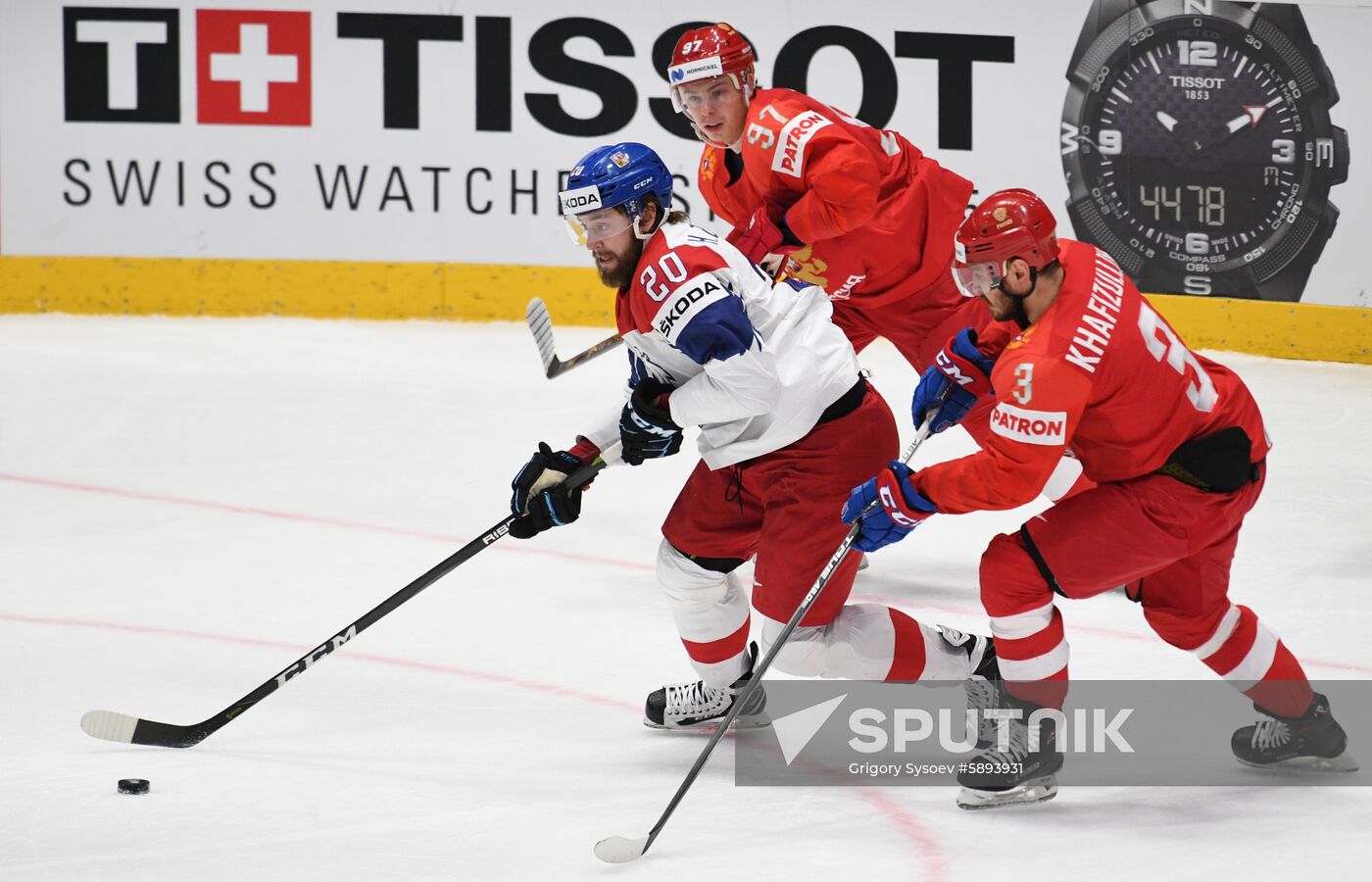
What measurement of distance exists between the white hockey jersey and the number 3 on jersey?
0.56 meters

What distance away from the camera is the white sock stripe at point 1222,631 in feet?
9.57

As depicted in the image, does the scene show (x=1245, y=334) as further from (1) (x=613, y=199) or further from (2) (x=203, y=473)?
(1) (x=613, y=199)

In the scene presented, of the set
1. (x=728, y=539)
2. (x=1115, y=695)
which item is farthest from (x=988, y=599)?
(x=1115, y=695)

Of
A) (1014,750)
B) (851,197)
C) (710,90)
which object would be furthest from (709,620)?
(710,90)

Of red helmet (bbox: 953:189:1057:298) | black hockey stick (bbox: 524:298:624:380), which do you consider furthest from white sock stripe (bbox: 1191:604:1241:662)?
black hockey stick (bbox: 524:298:624:380)

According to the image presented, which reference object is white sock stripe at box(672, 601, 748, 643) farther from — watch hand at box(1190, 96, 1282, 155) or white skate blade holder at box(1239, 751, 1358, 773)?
watch hand at box(1190, 96, 1282, 155)

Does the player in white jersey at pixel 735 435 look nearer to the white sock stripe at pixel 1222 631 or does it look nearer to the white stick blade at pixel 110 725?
the white sock stripe at pixel 1222 631

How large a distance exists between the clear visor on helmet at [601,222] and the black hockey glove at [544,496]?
428 mm

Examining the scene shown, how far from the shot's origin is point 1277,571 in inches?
169

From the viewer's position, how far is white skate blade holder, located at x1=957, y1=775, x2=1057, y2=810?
9.28 ft

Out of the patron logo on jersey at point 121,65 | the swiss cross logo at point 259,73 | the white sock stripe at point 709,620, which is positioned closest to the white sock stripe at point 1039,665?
the white sock stripe at point 709,620

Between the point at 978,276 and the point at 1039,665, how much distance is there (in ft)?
2.12

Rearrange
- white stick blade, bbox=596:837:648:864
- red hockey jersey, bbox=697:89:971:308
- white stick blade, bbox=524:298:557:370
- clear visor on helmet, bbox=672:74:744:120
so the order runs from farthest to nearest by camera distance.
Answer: white stick blade, bbox=524:298:557:370
clear visor on helmet, bbox=672:74:744:120
red hockey jersey, bbox=697:89:971:308
white stick blade, bbox=596:837:648:864

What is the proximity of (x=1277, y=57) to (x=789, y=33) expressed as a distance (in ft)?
6.54
